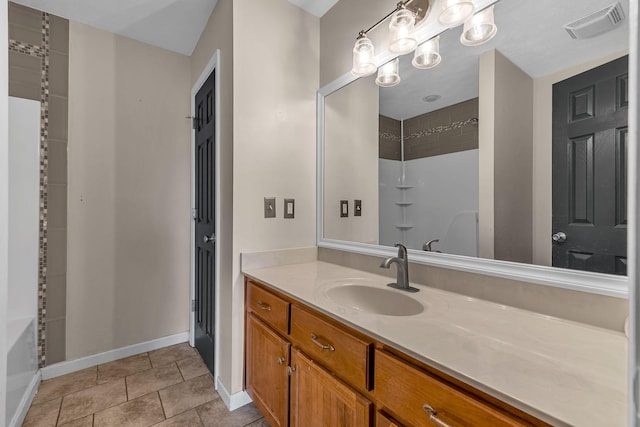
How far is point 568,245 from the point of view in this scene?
905 mm

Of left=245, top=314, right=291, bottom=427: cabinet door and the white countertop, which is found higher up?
the white countertop

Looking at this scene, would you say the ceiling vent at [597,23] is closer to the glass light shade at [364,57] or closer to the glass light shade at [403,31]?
the glass light shade at [403,31]

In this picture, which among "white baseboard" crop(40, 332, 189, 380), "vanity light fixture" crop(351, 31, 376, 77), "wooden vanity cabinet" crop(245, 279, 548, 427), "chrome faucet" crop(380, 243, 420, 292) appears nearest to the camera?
"wooden vanity cabinet" crop(245, 279, 548, 427)

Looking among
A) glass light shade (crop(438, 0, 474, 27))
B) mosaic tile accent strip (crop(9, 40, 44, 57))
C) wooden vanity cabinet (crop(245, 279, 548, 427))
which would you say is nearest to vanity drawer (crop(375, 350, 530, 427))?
wooden vanity cabinet (crop(245, 279, 548, 427))

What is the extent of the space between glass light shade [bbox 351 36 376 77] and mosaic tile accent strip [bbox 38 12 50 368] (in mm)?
2073

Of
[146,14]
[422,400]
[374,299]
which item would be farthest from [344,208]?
[146,14]

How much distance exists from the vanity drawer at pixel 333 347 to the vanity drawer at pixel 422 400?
0.15 ft

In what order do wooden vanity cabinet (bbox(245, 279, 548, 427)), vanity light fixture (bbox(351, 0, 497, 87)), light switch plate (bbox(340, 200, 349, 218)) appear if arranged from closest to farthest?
wooden vanity cabinet (bbox(245, 279, 548, 427)) < vanity light fixture (bbox(351, 0, 497, 87)) < light switch plate (bbox(340, 200, 349, 218))

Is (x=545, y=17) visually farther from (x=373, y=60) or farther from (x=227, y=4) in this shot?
(x=227, y=4)

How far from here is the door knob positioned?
2.99ft

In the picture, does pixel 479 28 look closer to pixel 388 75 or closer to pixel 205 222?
pixel 388 75

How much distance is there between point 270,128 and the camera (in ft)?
5.62

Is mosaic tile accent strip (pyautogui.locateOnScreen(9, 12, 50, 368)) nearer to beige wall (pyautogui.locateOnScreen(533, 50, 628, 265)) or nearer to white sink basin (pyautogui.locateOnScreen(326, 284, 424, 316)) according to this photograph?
white sink basin (pyautogui.locateOnScreen(326, 284, 424, 316))

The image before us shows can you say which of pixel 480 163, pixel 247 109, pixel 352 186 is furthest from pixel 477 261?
pixel 247 109
